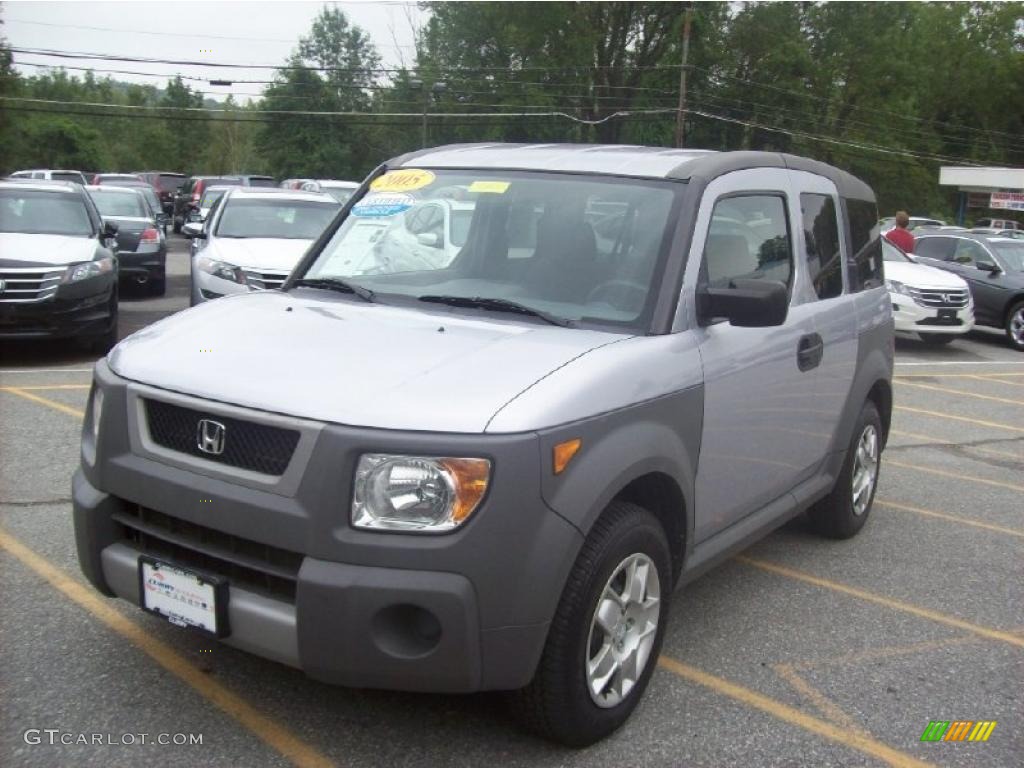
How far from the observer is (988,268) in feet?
54.4

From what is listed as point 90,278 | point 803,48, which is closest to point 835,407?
point 90,278

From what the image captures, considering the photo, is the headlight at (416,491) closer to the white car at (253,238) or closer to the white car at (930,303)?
the white car at (253,238)

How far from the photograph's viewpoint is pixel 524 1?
1949 inches

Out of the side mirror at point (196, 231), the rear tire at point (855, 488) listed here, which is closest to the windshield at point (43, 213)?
the side mirror at point (196, 231)

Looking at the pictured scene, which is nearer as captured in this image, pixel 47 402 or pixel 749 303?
pixel 749 303

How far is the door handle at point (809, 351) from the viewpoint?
14.9 feet

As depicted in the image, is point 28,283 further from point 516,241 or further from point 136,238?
point 516,241

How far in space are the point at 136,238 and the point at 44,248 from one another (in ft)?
19.5

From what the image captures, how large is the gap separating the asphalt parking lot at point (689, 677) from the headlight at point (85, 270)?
13.6 ft

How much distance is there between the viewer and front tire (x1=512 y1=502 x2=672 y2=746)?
3.02 metres

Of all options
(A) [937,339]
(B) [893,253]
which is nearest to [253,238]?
(B) [893,253]

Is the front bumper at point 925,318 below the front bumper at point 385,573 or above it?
below

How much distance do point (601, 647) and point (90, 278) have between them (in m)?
8.15

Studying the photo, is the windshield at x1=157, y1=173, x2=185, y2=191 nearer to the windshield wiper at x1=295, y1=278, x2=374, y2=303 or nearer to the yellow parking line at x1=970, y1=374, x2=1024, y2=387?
the yellow parking line at x1=970, y1=374, x2=1024, y2=387
